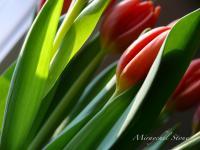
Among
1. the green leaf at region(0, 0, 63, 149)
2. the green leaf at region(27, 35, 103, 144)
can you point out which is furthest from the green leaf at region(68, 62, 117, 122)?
the green leaf at region(0, 0, 63, 149)

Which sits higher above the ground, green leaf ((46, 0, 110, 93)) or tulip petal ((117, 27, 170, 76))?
green leaf ((46, 0, 110, 93))

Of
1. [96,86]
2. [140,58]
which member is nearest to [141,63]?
[140,58]

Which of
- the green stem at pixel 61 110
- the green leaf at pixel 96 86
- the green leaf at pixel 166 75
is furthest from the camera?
the green leaf at pixel 96 86

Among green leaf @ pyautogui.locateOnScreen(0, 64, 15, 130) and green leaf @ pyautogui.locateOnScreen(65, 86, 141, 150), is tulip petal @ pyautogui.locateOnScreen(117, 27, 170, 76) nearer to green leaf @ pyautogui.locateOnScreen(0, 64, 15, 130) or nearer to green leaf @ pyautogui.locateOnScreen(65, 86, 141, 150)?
green leaf @ pyautogui.locateOnScreen(65, 86, 141, 150)

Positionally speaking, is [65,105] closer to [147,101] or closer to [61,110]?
[61,110]

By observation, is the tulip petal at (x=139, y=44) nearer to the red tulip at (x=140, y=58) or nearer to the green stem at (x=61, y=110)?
the red tulip at (x=140, y=58)

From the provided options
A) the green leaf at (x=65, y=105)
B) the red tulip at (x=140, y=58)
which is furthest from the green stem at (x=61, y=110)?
the red tulip at (x=140, y=58)

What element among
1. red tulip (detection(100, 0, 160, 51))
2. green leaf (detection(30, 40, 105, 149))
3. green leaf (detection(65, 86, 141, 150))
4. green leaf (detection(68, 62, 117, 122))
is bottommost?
green leaf (detection(68, 62, 117, 122))

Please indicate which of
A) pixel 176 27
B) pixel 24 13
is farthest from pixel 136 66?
pixel 24 13
